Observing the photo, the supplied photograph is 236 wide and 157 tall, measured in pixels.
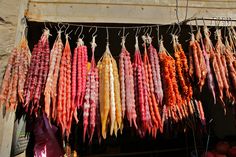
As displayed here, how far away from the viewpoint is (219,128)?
20.1ft

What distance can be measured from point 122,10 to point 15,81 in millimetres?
2049

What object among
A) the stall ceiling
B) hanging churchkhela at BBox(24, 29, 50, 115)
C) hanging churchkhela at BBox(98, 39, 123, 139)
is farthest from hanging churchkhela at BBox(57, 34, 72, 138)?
the stall ceiling

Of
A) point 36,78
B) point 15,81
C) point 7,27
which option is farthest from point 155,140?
point 7,27

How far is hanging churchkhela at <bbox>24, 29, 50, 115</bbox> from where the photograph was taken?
3174mm

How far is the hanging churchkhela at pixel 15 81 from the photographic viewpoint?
3162mm

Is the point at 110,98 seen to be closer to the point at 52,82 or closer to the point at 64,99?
the point at 64,99

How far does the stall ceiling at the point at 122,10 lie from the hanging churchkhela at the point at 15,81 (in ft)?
2.86

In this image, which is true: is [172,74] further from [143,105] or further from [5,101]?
[5,101]

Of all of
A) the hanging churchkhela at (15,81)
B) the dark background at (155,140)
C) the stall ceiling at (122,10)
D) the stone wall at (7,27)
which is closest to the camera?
the hanging churchkhela at (15,81)

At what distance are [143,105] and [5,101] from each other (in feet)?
5.77

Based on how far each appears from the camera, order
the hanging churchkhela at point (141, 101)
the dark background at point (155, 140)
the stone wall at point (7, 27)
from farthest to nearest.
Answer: the dark background at point (155, 140) < the stone wall at point (7, 27) < the hanging churchkhela at point (141, 101)

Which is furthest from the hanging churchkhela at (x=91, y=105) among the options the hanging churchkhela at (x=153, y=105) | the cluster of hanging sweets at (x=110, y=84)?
the hanging churchkhela at (x=153, y=105)

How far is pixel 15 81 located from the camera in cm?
321

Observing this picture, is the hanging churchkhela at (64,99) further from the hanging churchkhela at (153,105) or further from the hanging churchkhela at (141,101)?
the hanging churchkhela at (153,105)
